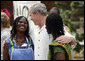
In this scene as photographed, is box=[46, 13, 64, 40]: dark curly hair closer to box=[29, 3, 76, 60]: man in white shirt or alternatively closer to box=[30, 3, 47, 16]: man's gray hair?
box=[29, 3, 76, 60]: man in white shirt

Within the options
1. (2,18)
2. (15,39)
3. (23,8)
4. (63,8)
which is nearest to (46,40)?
(15,39)

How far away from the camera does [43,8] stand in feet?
13.1

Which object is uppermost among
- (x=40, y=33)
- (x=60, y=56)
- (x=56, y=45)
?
(x=40, y=33)

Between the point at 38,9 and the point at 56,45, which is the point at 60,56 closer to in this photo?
the point at 56,45

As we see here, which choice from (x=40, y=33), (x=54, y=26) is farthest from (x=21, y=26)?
(x=54, y=26)

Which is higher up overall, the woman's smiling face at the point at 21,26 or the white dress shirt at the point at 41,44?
the woman's smiling face at the point at 21,26

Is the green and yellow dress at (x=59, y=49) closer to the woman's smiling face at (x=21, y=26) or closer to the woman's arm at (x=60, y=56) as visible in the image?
Result: the woman's arm at (x=60, y=56)

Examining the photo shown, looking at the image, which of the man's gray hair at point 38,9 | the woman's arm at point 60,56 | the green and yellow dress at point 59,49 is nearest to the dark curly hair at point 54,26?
the green and yellow dress at point 59,49

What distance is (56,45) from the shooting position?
3.20 meters

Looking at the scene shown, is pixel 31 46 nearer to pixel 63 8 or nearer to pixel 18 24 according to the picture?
pixel 18 24

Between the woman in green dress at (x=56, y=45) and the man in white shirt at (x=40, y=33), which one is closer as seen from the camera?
the woman in green dress at (x=56, y=45)

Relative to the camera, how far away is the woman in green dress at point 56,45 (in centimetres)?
317

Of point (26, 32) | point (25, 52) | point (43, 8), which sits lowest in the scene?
point (25, 52)

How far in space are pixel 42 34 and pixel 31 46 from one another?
219 millimetres
